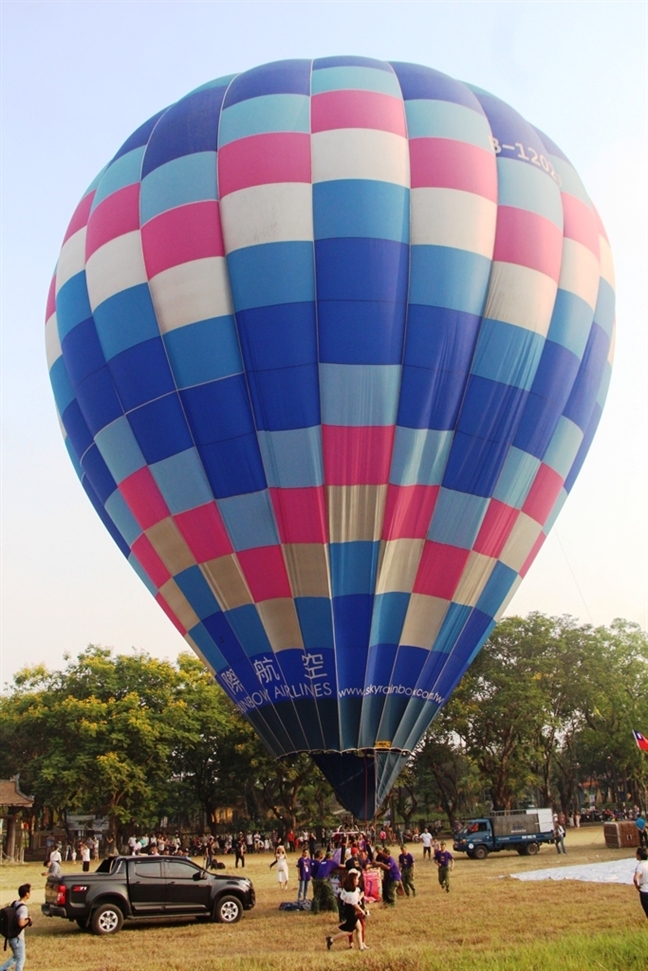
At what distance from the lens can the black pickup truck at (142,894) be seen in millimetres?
13078

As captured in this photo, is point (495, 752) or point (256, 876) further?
point (495, 752)

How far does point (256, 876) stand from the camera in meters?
25.2

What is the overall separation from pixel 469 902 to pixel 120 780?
978 inches

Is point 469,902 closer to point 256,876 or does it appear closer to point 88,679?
point 256,876

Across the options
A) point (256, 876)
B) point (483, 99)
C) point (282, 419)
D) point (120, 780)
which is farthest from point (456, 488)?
point (120, 780)

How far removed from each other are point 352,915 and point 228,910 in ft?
14.4

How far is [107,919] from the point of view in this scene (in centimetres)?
1322

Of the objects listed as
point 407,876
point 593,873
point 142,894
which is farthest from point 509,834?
point 142,894

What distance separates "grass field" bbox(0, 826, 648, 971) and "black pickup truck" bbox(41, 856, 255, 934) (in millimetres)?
254

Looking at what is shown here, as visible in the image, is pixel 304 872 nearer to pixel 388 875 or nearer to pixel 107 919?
pixel 388 875

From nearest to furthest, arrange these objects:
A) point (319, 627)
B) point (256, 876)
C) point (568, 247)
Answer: point (319, 627) → point (568, 247) → point (256, 876)

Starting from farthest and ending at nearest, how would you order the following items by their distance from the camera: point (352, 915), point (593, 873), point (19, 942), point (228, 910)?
1. point (593, 873)
2. point (228, 910)
3. point (352, 915)
4. point (19, 942)

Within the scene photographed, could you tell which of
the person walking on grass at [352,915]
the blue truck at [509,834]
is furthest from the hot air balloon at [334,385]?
the blue truck at [509,834]

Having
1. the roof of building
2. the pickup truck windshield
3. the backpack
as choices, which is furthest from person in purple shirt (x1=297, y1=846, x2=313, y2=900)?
the roof of building
